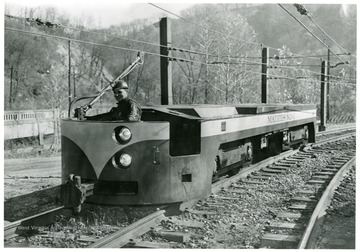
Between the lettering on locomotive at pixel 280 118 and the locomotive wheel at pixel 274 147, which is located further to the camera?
the locomotive wheel at pixel 274 147

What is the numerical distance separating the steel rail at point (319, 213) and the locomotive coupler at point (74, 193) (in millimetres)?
2693

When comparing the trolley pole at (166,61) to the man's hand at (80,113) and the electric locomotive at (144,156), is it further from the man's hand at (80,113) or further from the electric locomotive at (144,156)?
the man's hand at (80,113)

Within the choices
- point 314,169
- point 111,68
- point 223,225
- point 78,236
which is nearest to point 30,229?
point 78,236

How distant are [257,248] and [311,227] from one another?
0.88 m

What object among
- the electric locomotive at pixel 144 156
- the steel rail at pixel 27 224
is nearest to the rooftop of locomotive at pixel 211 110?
the electric locomotive at pixel 144 156

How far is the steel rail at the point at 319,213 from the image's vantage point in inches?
204

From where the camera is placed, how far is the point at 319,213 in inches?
251

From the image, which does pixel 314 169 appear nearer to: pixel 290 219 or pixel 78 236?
pixel 290 219

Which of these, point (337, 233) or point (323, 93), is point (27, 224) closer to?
point (337, 233)

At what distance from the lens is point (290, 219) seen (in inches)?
246

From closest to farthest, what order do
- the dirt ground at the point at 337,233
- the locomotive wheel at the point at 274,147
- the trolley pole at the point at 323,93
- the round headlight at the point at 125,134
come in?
the dirt ground at the point at 337,233
the round headlight at the point at 125,134
the locomotive wheel at the point at 274,147
the trolley pole at the point at 323,93

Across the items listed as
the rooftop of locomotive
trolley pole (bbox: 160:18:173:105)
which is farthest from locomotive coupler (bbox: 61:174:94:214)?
trolley pole (bbox: 160:18:173:105)

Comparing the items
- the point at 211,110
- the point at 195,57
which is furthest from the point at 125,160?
the point at 195,57

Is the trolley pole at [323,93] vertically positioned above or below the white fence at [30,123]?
above
